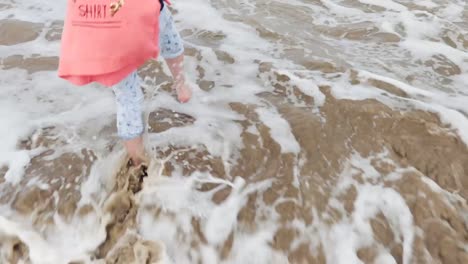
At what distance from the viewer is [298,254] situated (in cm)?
237

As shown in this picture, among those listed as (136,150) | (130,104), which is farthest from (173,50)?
(136,150)

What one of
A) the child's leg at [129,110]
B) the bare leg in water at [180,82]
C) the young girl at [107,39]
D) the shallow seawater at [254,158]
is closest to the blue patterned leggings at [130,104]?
the child's leg at [129,110]

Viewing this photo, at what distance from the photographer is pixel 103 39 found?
2.19 meters

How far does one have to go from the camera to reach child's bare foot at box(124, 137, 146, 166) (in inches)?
107

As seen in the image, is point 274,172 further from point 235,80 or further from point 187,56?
point 187,56

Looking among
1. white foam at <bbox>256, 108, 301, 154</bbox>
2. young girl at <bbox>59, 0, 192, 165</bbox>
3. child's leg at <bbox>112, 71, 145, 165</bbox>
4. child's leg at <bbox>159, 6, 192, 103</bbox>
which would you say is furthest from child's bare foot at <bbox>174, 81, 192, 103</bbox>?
young girl at <bbox>59, 0, 192, 165</bbox>

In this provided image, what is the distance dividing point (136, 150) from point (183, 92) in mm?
733

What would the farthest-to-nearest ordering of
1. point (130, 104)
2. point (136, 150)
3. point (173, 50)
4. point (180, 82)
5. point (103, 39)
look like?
point (180, 82) → point (173, 50) → point (136, 150) → point (130, 104) → point (103, 39)

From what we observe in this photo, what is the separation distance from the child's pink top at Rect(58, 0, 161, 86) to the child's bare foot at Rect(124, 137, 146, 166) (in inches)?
21.0

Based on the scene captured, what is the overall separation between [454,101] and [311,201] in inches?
57.4

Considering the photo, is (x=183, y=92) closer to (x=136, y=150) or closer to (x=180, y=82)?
(x=180, y=82)

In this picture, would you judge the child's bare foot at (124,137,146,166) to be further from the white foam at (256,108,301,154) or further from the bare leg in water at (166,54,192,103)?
the white foam at (256,108,301,154)

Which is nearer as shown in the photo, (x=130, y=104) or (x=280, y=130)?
(x=130, y=104)

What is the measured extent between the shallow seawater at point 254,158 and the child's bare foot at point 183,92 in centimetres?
6
